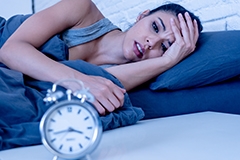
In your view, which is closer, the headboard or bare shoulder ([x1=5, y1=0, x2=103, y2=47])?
bare shoulder ([x1=5, y1=0, x2=103, y2=47])

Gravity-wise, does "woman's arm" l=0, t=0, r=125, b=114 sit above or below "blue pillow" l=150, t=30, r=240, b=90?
above

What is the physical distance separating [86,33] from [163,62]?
0.40m

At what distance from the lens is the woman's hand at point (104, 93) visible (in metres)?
0.84

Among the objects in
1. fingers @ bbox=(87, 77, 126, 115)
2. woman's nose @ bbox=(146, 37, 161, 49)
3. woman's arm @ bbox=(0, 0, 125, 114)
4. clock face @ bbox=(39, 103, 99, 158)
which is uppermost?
clock face @ bbox=(39, 103, 99, 158)

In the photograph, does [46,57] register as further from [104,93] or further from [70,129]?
[70,129]

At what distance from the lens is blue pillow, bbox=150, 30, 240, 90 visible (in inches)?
42.4

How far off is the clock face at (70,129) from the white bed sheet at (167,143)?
6cm

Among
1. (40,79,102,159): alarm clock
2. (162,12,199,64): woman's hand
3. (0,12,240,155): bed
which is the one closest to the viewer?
(40,79,102,159): alarm clock

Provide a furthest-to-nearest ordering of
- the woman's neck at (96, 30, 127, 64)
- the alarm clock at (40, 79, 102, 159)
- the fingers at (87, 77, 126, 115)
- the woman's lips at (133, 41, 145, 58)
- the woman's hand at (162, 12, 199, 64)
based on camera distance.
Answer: the woman's neck at (96, 30, 127, 64) < the woman's lips at (133, 41, 145, 58) < the woman's hand at (162, 12, 199, 64) < the fingers at (87, 77, 126, 115) < the alarm clock at (40, 79, 102, 159)

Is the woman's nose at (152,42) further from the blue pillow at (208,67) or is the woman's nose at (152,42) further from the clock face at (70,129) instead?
the clock face at (70,129)

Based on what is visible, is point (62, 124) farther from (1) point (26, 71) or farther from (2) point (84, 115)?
(1) point (26, 71)

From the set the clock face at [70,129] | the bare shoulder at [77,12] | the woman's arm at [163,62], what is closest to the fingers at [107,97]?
the woman's arm at [163,62]

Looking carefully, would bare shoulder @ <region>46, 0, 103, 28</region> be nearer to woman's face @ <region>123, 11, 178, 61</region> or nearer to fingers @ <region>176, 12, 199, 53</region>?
woman's face @ <region>123, 11, 178, 61</region>

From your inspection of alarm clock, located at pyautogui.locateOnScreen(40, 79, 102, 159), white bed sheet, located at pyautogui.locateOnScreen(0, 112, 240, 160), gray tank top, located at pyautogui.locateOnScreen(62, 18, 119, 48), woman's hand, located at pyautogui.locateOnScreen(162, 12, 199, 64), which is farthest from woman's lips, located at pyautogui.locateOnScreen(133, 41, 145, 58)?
alarm clock, located at pyautogui.locateOnScreen(40, 79, 102, 159)
